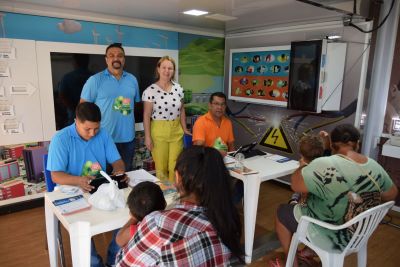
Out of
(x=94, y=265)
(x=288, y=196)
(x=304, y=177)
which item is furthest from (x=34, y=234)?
(x=288, y=196)

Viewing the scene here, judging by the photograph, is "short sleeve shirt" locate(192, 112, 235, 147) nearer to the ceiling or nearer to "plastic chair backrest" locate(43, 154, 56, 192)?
the ceiling

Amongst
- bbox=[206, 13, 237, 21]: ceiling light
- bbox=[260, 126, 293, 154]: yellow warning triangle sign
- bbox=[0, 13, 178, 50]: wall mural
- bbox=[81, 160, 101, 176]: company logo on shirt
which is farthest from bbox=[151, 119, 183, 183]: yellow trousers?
bbox=[260, 126, 293, 154]: yellow warning triangle sign

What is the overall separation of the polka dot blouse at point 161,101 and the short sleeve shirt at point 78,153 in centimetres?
80

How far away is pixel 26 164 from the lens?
9.93ft

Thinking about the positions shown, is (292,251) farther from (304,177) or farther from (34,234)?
(34,234)

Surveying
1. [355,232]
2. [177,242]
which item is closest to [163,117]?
[355,232]

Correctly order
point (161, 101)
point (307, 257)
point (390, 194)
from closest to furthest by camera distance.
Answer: point (390, 194) → point (307, 257) → point (161, 101)

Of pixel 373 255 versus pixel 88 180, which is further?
pixel 373 255

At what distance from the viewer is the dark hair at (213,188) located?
3.19 feet

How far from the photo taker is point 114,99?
268 cm

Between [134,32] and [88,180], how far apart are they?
228 cm

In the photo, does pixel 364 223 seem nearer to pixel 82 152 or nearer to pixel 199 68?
pixel 82 152

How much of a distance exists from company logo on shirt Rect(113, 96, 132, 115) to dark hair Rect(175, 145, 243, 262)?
184cm

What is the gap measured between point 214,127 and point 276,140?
1.42 metres
